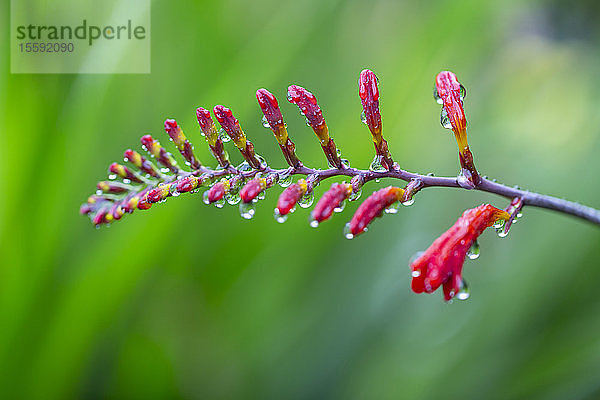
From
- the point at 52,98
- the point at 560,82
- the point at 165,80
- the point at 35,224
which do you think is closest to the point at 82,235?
the point at 35,224

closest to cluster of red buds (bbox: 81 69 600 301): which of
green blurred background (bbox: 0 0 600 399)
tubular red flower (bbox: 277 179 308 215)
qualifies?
tubular red flower (bbox: 277 179 308 215)

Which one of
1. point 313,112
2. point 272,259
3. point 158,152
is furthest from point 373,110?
point 272,259

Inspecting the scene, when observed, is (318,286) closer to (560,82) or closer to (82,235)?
(82,235)

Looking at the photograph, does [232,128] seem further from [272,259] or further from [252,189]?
[272,259]

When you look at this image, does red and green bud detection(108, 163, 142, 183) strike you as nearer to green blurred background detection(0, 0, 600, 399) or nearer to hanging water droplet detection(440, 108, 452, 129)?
hanging water droplet detection(440, 108, 452, 129)

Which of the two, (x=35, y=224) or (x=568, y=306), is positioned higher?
(x=35, y=224)

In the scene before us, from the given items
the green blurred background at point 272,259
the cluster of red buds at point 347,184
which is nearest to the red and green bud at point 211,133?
the cluster of red buds at point 347,184
